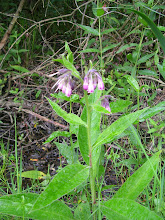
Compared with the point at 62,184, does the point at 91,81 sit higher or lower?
higher

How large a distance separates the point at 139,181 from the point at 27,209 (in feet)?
1.80

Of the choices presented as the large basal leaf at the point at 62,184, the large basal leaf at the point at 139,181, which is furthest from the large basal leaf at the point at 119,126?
the large basal leaf at the point at 139,181

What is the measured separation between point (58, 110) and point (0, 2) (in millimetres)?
2933

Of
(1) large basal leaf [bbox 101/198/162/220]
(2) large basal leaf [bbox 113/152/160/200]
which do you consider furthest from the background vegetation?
(1) large basal leaf [bbox 101/198/162/220]

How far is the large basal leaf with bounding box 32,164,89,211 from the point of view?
977 millimetres

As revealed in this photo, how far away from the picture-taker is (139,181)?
1.26 m

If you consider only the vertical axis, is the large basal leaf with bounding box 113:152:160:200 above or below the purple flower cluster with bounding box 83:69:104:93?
below

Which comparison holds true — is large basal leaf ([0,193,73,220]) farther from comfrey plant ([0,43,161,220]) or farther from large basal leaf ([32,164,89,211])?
large basal leaf ([32,164,89,211])

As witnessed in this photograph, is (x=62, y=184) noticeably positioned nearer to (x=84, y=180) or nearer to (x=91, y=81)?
(x=84, y=180)

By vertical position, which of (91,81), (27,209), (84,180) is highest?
(91,81)

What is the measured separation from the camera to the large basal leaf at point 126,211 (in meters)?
1.07

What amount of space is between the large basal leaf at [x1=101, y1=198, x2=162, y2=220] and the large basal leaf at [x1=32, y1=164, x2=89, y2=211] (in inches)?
7.3

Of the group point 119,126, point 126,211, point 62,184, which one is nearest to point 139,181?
point 126,211

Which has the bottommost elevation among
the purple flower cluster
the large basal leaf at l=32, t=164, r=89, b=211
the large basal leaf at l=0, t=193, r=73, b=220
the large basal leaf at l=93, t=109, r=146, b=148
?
the large basal leaf at l=0, t=193, r=73, b=220
